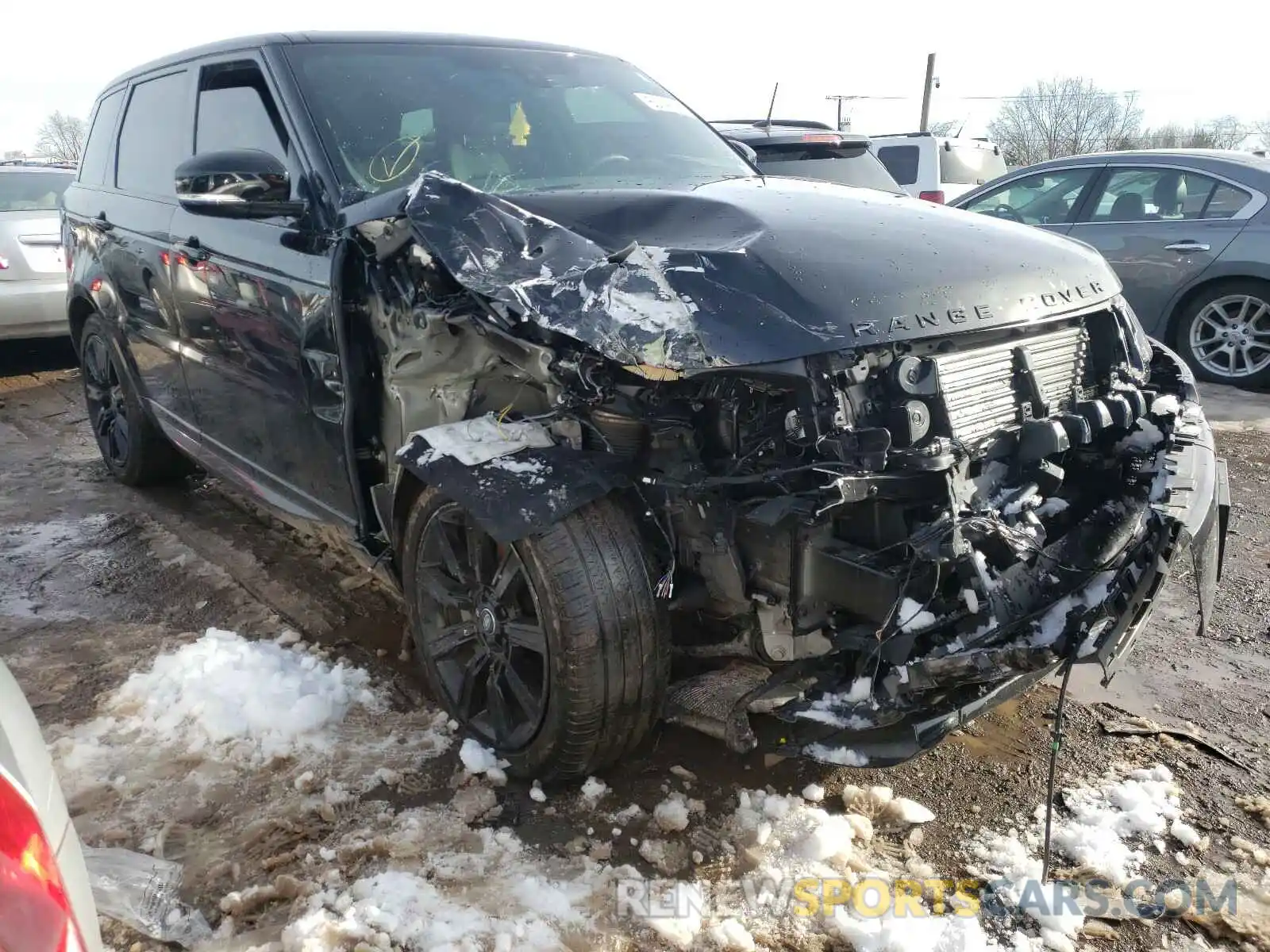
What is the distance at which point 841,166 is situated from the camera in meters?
6.57

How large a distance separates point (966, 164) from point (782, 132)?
7.12 meters

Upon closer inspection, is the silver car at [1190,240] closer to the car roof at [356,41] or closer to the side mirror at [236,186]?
the car roof at [356,41]

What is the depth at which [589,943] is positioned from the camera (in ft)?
7.00

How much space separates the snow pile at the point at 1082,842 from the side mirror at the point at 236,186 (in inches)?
104

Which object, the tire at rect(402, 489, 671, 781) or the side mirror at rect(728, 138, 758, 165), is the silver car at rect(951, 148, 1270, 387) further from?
the tire at rect(402, 489, 671, 781)

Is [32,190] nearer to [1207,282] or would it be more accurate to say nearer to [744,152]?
[744,152]

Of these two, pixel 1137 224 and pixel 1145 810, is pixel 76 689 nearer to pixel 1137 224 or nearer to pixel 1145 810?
pixel 1145 810

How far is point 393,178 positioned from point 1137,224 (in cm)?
587

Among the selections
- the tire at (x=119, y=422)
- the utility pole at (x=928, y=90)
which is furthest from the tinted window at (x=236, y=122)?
the utility pole at (x=928, y=90)

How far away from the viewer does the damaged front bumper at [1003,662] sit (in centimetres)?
206

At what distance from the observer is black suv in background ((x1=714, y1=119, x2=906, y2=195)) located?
17.7ft

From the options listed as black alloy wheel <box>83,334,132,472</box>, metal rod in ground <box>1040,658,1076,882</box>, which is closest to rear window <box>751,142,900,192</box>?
black alloy wheel <box>83,334,132,472</box>

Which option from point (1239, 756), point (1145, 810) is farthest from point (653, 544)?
point (1239, 756)

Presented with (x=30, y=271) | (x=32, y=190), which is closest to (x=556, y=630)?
(x=30, y=271)
